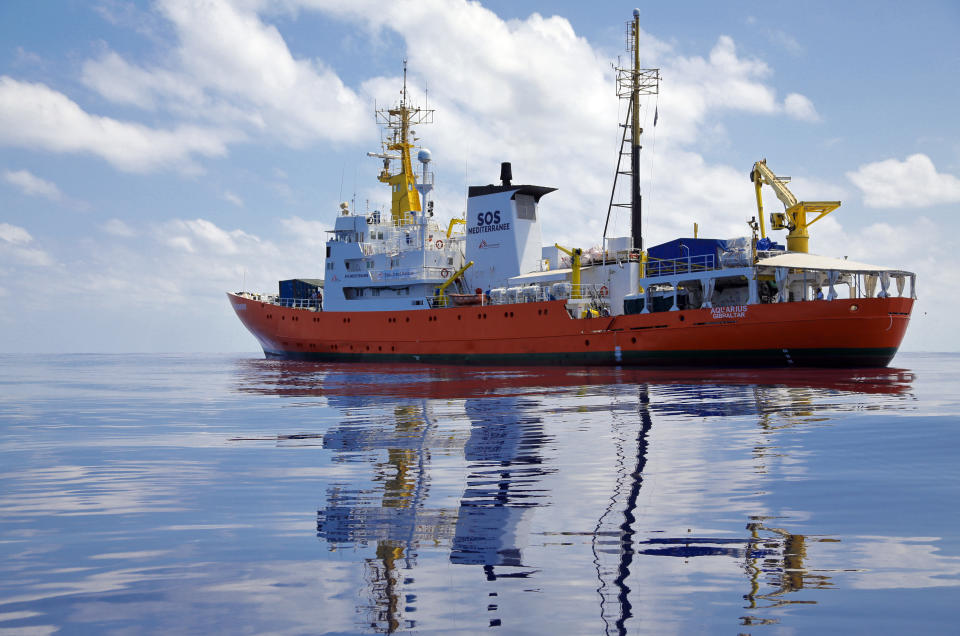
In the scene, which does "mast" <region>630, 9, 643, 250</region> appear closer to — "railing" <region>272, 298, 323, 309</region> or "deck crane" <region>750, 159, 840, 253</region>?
"deck crane" <region>750, 159, 840, 253</region>

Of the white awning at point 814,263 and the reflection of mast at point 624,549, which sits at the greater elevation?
the white awning at point 814,263

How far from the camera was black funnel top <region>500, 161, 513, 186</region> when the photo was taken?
129 ft

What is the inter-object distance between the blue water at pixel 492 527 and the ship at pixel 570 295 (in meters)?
15.5

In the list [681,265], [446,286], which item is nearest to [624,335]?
[681,265]

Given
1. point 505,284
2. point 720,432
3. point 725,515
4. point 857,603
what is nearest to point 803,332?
point 505,284

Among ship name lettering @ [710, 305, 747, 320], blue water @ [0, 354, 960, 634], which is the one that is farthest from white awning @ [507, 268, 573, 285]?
blue water @ [0, 354, 960, 634]

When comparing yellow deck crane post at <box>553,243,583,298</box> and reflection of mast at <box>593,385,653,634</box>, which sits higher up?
yellow deck crane post at <box>553,243,583,298</box>

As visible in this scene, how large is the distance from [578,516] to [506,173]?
113 feet

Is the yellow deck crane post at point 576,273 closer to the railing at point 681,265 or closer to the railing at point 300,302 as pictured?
the railing at point 681,265

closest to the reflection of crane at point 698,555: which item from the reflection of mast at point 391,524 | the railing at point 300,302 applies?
the reflection of mast at point 391,524

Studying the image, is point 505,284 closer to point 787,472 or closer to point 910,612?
point 787,472

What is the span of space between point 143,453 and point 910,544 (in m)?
9.37

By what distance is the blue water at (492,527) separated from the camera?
4.09 metres

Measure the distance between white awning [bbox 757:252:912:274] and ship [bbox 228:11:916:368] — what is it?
8 cm
